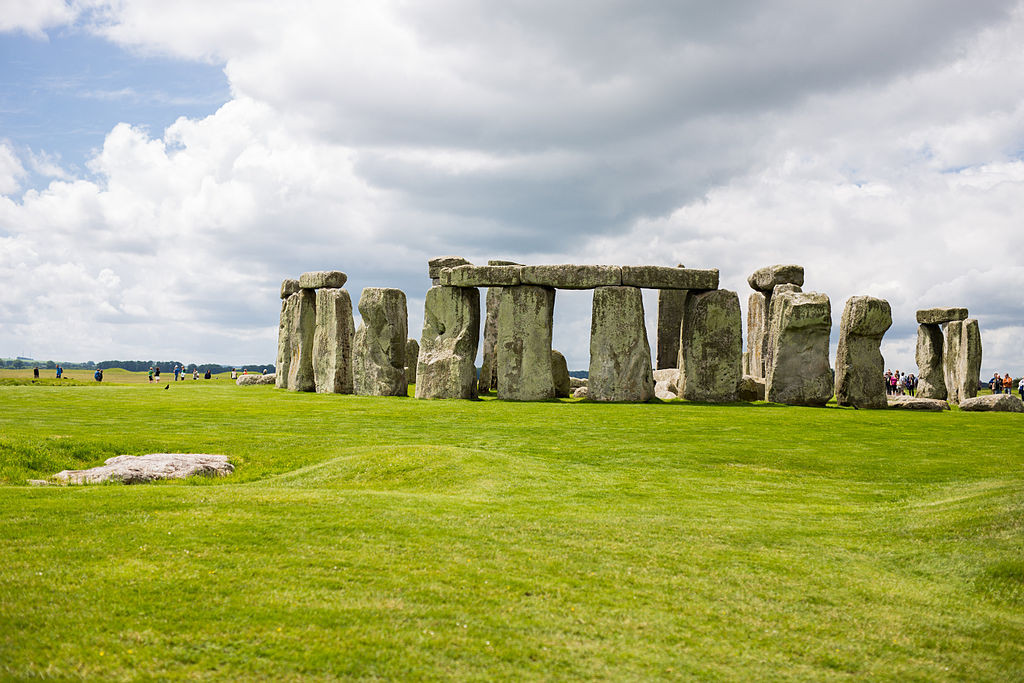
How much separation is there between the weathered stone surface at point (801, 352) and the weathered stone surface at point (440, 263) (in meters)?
12.5

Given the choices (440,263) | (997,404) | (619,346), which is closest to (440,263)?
(440,263)

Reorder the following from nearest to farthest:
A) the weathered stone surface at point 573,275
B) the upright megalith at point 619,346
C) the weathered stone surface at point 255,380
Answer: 1. the upright megalith at point 619,346
2. the weathered stone surface at point 573,275
3. the weathered stone surface at point 255,380

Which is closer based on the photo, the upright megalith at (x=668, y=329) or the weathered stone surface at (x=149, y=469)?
the weathered stone surface at (x=149, y=469)

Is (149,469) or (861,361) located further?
(861,361)

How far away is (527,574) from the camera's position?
7.22 m

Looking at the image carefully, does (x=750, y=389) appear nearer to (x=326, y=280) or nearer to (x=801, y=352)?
(x=801, y=352)

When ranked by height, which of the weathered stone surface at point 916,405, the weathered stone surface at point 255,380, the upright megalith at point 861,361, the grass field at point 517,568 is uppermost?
the upright megalith at point 861,361

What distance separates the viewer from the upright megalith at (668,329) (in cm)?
3506

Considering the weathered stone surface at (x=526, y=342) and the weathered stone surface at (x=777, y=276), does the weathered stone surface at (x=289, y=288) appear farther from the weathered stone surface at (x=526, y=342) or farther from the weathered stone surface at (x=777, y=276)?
the weathered stone surface at (x=777, y=276)

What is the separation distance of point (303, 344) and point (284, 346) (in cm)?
325

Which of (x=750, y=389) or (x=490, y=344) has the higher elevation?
(x=490, y=344)

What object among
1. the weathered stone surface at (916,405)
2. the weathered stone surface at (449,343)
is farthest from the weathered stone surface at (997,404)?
the weathered stone surface at (449,343)

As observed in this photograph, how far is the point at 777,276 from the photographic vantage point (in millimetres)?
29094

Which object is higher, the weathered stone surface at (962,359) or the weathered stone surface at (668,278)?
the weathered stone surface at (668,278)
